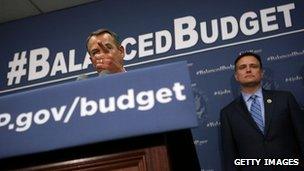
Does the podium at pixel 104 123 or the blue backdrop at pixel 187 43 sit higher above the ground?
the blue backdrop at pixel 187 43

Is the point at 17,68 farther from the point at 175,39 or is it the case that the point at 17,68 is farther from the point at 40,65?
the point at 175,39

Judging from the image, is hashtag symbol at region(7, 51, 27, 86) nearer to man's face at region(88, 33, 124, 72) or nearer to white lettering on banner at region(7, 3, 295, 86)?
white lettering on banner at region(7, 3, 295, 86)

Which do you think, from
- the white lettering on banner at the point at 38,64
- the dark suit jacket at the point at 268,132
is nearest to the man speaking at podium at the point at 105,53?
the dark suit jacket at the point at 268,132

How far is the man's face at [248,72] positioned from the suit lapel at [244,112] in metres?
A: 0.10

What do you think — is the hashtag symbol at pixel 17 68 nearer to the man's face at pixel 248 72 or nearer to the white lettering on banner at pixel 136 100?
the man's face at pixel 248 72

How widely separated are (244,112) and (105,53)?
41.0 inches

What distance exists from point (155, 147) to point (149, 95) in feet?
0.27

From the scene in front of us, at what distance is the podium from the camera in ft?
2.22

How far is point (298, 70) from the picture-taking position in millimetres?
2516

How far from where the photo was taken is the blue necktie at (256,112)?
228 centimetres

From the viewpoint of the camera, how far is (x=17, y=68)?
10.4 ft

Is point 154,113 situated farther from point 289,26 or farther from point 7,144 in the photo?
point 289,26

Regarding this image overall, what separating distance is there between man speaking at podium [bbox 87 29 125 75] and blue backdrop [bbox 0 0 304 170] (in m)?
1.07

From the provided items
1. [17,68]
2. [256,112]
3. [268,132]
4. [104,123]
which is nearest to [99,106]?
[104,123]
